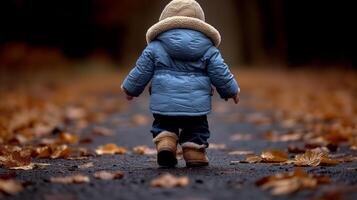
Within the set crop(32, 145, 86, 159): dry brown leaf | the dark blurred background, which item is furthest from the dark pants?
the dark blurred background

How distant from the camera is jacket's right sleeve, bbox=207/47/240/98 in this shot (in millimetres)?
4832

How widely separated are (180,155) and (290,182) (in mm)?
2481

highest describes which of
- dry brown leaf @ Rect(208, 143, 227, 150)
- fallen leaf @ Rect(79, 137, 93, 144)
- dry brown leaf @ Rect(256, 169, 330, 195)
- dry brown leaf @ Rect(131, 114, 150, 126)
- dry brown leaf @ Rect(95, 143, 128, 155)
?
dry brown leaf @ Rect(131, 114, 150, 126)

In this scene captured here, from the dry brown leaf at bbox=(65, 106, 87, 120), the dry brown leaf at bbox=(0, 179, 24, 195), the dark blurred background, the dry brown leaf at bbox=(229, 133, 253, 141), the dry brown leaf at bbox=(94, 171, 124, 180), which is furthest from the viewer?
the dark blurred background

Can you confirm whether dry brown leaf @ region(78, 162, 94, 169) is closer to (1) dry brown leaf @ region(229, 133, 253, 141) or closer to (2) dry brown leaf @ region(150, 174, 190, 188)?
(2) dry brown leaf @ region(150, 174, 190, 188)

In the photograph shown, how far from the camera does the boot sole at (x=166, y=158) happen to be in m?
4.81

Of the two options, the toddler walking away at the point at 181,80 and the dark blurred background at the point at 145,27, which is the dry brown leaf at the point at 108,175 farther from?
the dark blurred background at the point at 145,27

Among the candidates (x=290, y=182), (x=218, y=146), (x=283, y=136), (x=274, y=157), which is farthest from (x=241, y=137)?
(x=290, y=182)

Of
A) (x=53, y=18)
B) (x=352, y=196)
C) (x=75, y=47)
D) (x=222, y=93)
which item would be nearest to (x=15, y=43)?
(x=53, y=18)

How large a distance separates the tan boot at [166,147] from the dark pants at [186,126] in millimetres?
54

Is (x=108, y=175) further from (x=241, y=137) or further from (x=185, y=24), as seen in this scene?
(x=241, y=137)

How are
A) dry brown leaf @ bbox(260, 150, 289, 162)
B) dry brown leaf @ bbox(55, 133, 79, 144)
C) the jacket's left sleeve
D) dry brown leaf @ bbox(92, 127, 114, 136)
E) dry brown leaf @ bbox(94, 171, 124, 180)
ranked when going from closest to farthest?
dry brown leaf @ bbox(94, 171, 124, 180)
the jacket's left sleeve
dry brown leaf @ bbox(260, 150, 289, 162)
dry brown leaf @ bbox(55, 133, 79, 144)
dry brown leaf @ bbox(92, 127, 114, 136)

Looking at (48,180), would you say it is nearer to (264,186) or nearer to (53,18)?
(264,186)

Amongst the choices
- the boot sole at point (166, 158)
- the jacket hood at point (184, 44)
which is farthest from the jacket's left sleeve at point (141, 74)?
the boot sole at point (166, 158)
